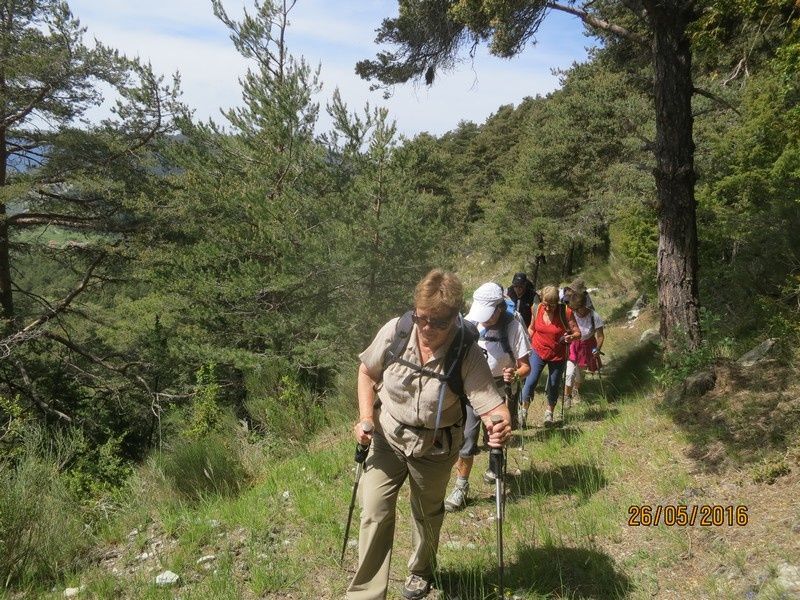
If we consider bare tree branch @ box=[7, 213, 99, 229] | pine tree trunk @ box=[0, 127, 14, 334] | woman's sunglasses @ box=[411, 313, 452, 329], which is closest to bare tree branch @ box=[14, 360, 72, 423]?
pine tree trunk @ box=[0, 127, 14, 334]

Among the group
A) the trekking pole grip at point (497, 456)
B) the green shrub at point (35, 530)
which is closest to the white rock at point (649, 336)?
the trekking pole grip at point (497, 456)

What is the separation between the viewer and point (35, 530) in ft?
11.9

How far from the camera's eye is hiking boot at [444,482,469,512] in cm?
388

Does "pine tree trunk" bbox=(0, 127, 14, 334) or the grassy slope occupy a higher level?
"pine tree trunk" bbox=(0, 127, 14, 334)

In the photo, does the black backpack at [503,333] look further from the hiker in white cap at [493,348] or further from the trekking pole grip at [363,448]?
the trekking pole grip at [363,448]

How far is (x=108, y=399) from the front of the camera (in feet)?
32.2

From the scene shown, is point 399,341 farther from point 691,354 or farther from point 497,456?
point 691,354

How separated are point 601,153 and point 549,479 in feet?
51.2

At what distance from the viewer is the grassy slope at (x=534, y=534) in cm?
282

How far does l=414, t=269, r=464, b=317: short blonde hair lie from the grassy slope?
4.88ft

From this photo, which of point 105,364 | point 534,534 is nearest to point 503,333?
point 534,534

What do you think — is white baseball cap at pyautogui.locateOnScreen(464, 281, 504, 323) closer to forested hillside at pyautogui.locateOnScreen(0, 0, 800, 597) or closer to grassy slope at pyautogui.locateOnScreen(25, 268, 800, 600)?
grassy slope at pyautogui.locateOnScreen(25, 268, 800, 600)

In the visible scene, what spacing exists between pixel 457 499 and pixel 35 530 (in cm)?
307

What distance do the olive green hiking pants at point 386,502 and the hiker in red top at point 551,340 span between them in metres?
2.97
